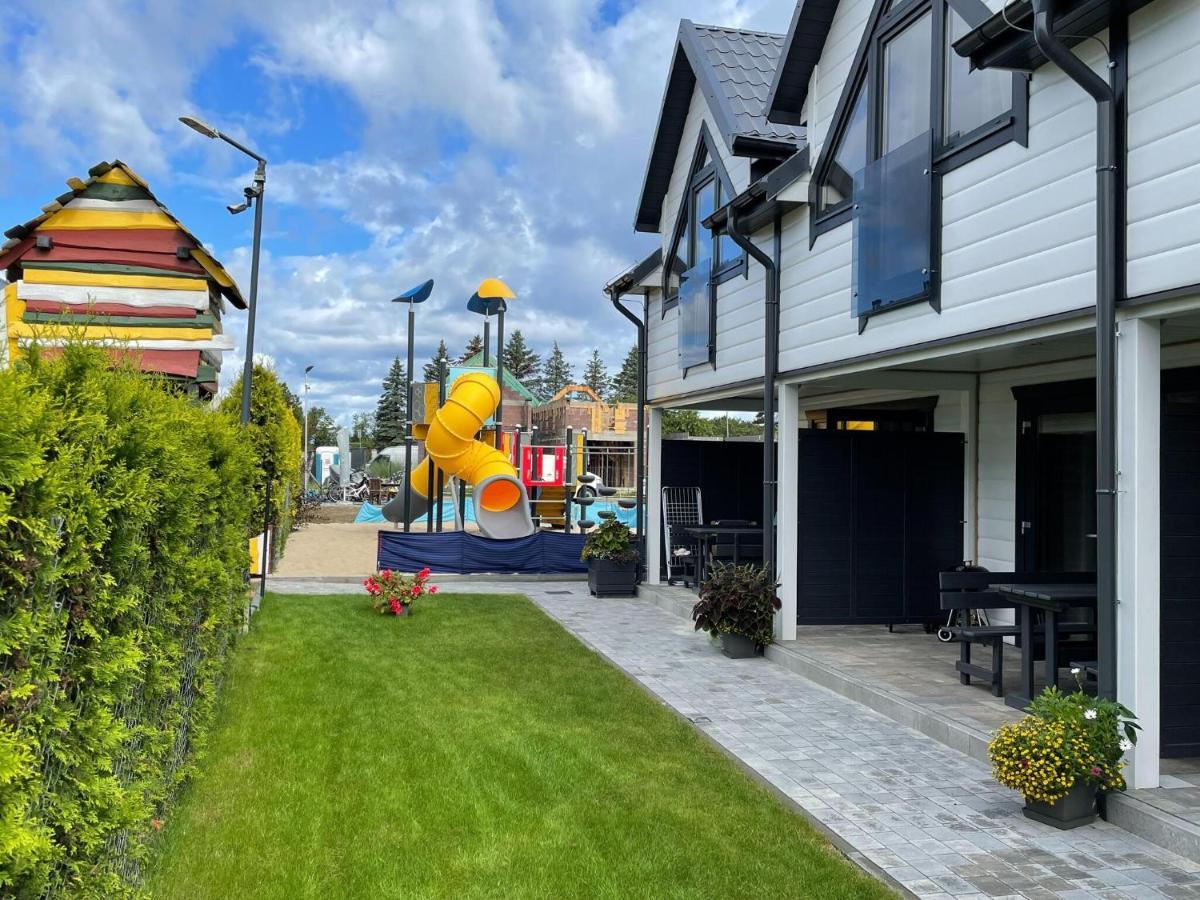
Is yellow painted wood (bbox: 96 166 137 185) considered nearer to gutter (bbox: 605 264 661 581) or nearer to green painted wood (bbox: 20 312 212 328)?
green painted wood (bbox: 20 312 212 328)

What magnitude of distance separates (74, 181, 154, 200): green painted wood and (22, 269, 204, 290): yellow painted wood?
36 centimetres

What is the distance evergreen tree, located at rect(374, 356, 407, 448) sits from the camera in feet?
261

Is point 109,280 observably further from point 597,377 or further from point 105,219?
point 597,377

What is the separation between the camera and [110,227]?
461 centimetres

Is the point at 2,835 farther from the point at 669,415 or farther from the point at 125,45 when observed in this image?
the point at 669,415

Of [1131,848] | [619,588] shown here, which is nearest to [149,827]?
[1131,848]

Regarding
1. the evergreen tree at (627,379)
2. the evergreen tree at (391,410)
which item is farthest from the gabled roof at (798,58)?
the evergreen tree at (627,379)

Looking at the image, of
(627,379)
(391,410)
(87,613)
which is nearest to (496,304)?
(87,613)

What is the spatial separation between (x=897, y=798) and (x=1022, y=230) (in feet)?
11.4

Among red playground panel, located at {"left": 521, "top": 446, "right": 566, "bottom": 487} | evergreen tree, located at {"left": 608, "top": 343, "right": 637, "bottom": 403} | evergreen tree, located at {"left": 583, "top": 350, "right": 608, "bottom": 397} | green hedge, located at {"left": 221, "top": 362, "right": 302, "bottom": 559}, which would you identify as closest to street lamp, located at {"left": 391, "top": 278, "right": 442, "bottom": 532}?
green hedge, located at {"left": 221, "top": 362, "right": 302, "bottom": 559}

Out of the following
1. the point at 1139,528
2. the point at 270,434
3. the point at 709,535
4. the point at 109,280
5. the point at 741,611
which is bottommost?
the point at 741,611

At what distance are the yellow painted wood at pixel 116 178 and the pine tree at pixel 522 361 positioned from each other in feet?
287

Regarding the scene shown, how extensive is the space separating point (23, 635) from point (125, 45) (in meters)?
5.50

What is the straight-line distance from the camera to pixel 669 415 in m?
62.3
